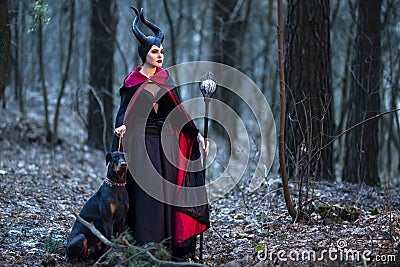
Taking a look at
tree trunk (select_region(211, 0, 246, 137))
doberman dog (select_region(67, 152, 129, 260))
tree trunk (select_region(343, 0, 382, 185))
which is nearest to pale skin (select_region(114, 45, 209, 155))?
doberman dog (select_region(67, 152, 129, 260))

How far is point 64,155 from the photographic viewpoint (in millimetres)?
12773

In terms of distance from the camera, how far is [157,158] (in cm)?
557

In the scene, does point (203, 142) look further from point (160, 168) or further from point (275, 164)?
point (275, 164)

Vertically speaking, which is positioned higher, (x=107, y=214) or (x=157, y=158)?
(x=157, y=158)

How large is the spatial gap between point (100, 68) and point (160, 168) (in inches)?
340

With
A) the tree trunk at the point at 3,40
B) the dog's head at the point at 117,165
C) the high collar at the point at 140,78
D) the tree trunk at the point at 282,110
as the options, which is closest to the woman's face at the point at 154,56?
the high collar at the point at 140,78

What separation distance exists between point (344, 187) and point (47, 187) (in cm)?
497

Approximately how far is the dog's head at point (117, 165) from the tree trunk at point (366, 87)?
18.5ft

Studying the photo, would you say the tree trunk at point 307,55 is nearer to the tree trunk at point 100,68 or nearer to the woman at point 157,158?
the woman at point 157,158

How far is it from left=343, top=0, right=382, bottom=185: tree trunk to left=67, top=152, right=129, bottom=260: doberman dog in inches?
220

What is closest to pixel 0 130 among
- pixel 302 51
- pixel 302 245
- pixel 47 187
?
pixel 47 187

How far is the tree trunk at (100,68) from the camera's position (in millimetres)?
13625

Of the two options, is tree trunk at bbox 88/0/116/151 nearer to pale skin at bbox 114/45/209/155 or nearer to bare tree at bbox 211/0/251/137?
bare tree at bbox 211/0/251/137

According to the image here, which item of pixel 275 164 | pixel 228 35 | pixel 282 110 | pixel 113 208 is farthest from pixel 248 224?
pixel 228 35
